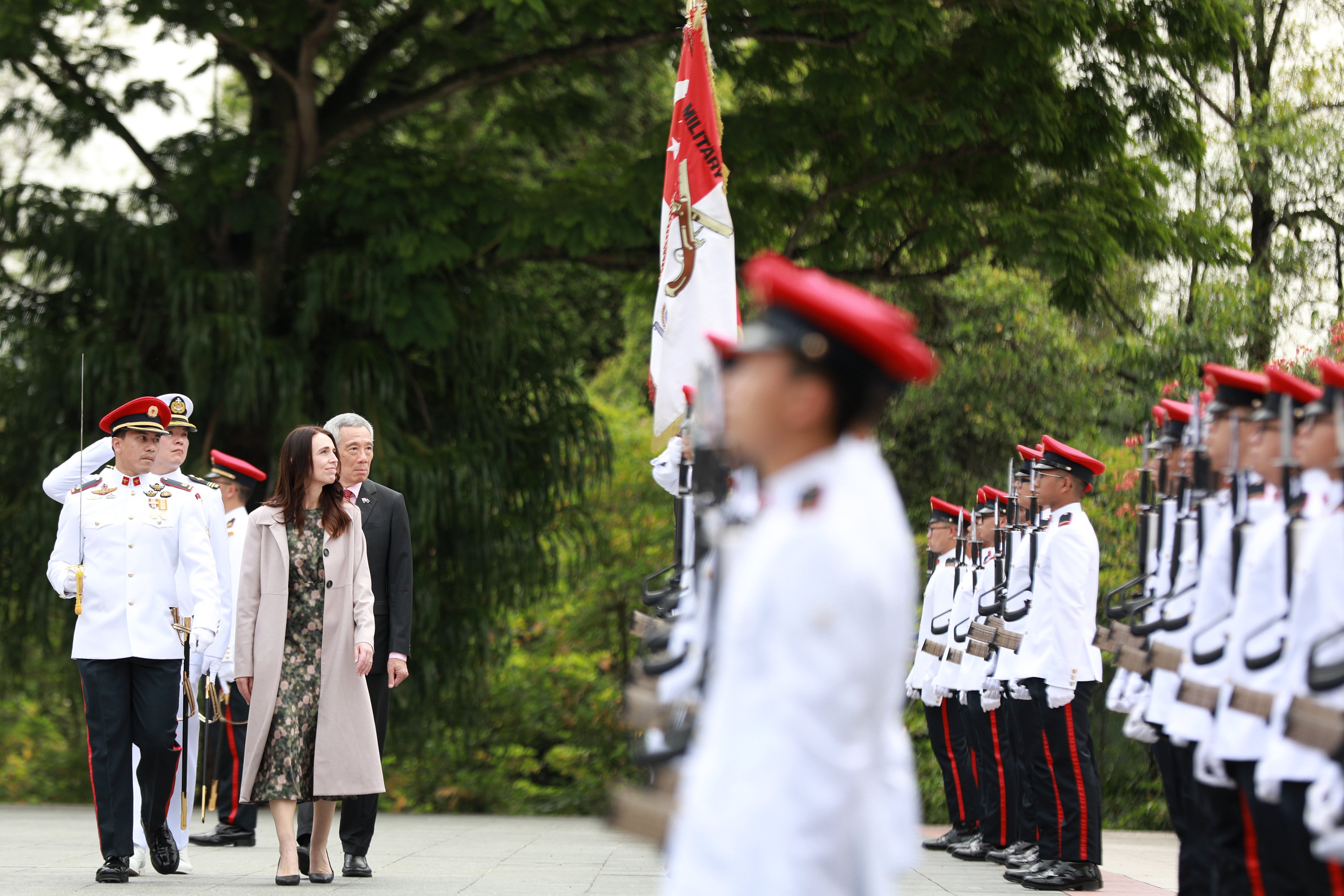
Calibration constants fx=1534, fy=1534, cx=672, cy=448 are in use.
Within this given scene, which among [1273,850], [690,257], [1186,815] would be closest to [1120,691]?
[1186,815]

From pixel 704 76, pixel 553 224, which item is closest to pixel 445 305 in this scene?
pixel 553 224

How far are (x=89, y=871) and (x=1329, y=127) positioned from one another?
13.3 meters

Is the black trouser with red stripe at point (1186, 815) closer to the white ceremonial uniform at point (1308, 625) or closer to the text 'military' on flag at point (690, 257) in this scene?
the white ceremonial uniform at point (1308, 625)

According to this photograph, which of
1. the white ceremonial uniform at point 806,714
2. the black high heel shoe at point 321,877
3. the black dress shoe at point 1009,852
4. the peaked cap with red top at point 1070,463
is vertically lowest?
the black dress shoe at point 1009,852

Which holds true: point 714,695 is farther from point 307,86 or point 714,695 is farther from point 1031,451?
point 307,86

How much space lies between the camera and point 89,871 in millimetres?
7473

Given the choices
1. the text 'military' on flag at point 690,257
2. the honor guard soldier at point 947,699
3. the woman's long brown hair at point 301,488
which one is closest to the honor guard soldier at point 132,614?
the woman's long brown hair at point 301,488

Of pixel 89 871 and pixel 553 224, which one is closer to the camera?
pixel 89 871

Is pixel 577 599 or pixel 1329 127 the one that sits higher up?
pixel 1329 127

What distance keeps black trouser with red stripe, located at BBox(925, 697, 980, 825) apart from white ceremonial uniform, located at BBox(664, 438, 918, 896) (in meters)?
7.24

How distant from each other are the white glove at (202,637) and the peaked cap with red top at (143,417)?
3.15 feet

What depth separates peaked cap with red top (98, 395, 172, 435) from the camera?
7.25 metres

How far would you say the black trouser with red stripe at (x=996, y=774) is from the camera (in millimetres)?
8703

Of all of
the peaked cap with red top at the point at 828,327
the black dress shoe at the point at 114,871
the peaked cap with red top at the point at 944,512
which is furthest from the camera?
the peaked cap with red top at the point at 944,512
